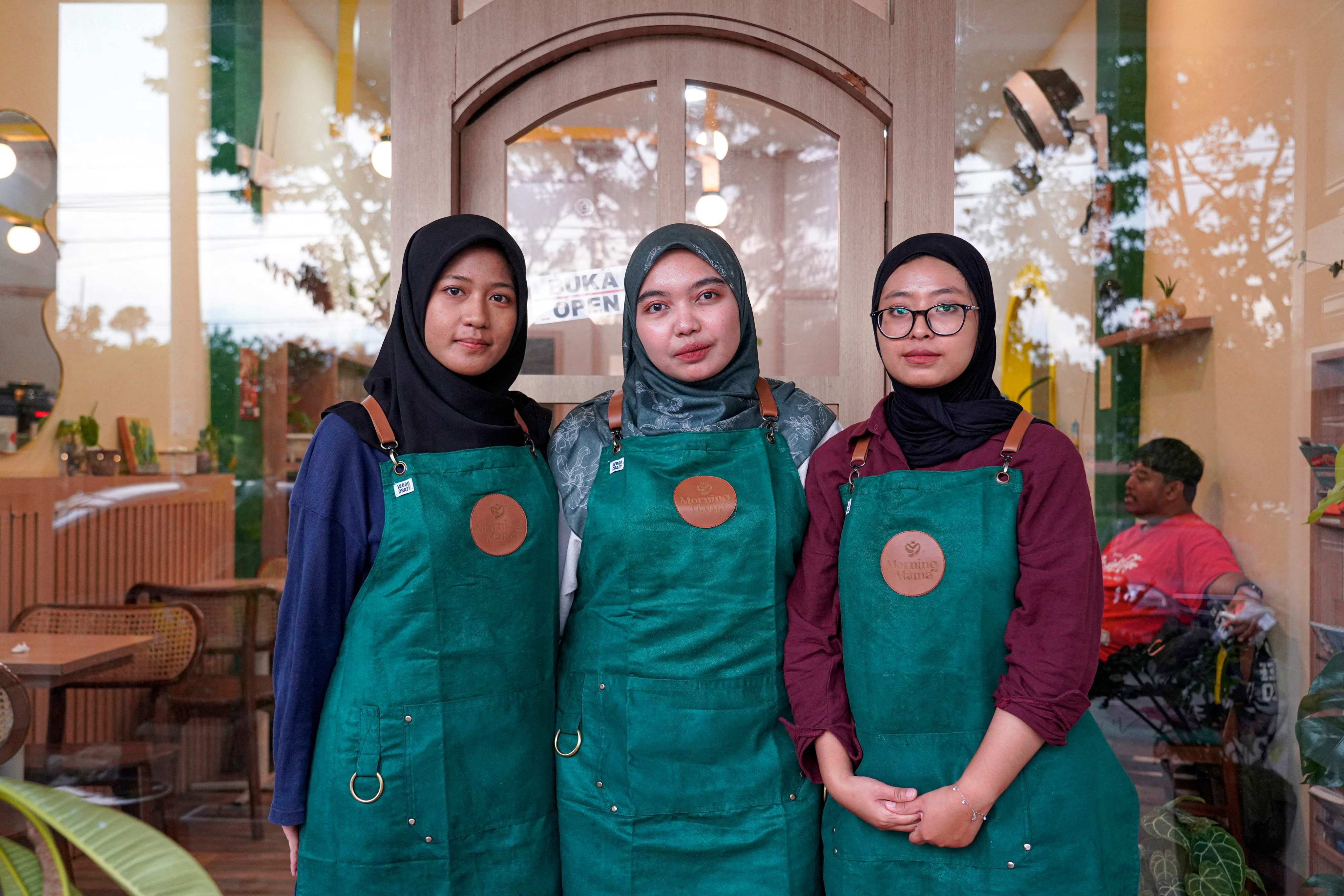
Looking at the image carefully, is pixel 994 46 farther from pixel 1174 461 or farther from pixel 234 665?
pixel 234 665

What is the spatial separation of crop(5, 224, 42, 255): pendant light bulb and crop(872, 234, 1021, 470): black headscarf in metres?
2.55

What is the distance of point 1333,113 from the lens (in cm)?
223

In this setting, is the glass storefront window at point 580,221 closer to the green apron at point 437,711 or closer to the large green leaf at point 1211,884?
the green apron at point 437,711

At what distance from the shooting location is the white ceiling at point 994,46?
2420 millimetres

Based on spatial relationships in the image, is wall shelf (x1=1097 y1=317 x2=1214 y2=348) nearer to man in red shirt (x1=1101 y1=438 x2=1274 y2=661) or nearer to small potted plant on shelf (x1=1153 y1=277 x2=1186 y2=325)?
small potted plant on shelf (x1=1153 y1=277 x2=1186 y2=325)

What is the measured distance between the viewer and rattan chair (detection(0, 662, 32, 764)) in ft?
7.45

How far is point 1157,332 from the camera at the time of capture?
2.54m

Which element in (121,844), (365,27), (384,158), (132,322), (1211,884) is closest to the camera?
(121,844)

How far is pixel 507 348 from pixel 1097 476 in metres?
1.78

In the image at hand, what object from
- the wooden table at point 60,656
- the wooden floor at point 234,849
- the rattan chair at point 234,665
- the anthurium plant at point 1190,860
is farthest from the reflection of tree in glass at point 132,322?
the anthurium plant at point 1190,860

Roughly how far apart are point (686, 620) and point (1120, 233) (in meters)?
1.89

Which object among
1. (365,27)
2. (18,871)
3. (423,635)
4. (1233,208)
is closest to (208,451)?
(365,27)

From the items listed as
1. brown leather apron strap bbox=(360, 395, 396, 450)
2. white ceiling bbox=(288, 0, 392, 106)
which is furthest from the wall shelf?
white ceiling bbox=(288, 0, 392, 106)

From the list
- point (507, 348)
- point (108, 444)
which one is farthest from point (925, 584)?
point (108, 444)
